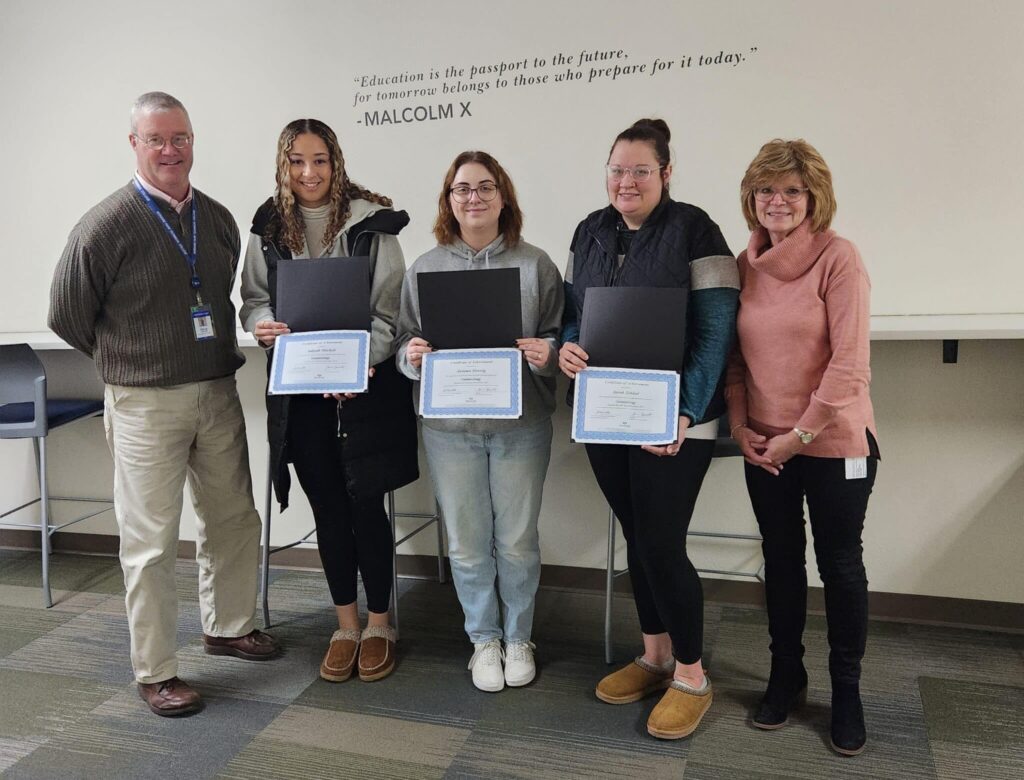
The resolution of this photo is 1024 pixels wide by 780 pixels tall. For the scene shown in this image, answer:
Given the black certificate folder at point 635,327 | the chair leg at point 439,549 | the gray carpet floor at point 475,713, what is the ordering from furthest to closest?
the chair leg at point 439,549 → the gray carpet floor at point 475,713 → the black certificate folder at point 635,327

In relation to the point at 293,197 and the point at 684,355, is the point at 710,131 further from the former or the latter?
the point at 293,197

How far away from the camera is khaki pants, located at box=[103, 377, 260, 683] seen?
7.25 ft

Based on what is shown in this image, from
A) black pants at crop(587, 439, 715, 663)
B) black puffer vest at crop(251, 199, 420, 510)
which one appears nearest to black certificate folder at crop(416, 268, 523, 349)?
black puffer vest at crop(251, 199, 420, 510)

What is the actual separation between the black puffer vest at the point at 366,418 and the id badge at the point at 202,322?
171mm

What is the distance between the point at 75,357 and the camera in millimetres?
3520

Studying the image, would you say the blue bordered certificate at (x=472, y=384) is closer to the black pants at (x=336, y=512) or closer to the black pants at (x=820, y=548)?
the black pants at (x=336, y=512)

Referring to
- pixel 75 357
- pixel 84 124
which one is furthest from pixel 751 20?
pixel 75 357

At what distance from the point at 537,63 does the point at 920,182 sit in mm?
1343

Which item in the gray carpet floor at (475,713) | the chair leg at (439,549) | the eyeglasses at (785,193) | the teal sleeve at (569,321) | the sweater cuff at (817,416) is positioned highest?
the eyeglasses at (785,193)

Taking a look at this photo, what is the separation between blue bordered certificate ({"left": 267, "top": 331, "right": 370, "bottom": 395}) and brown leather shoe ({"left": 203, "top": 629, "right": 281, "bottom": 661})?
0.90 metres

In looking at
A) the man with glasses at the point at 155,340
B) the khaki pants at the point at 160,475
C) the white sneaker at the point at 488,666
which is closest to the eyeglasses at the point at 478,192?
the man with glasses at the point at 155,340

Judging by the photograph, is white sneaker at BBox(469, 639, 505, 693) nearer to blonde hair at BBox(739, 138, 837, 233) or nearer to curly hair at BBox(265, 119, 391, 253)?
curly hair at BBox(265, 119, 391, 253)

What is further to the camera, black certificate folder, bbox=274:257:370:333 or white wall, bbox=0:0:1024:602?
white wall, bbox=0:0:1024:602

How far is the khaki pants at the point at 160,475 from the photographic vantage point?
2.21 metres
